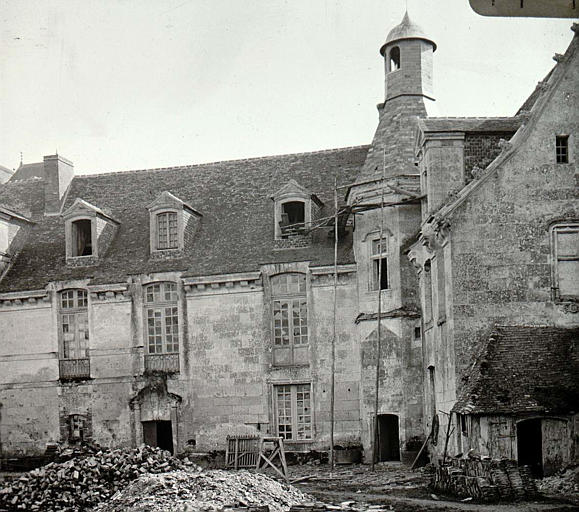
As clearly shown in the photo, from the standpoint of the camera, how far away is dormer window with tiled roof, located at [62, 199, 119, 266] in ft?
95.8

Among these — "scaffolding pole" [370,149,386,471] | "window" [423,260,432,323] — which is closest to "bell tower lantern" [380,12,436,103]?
"scaffolding pole" [370,149,386,471]

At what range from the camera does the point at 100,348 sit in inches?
1110

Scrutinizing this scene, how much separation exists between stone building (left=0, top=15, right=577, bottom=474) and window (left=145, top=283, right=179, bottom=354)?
0.17 feet

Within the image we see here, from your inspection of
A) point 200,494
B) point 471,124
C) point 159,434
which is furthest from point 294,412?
point 200,494

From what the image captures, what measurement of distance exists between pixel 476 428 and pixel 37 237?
18936 mm

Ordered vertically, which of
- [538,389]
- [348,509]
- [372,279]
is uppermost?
[372,279]

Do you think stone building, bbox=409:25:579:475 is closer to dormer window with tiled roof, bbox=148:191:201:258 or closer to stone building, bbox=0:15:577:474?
stone building, bbox=0:15:577:474

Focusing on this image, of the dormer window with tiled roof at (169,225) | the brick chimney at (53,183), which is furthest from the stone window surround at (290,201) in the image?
the brick chimney at (53,183)

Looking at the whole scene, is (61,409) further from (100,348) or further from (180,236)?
(180,236)

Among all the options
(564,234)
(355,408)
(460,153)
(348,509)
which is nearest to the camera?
(348,509)

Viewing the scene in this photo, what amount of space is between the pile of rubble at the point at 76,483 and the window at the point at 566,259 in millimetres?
9692

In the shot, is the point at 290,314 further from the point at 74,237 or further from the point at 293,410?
the point at 74,237

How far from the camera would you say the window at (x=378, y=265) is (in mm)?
25672

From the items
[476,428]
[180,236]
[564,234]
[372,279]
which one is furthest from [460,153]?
[180,236]
